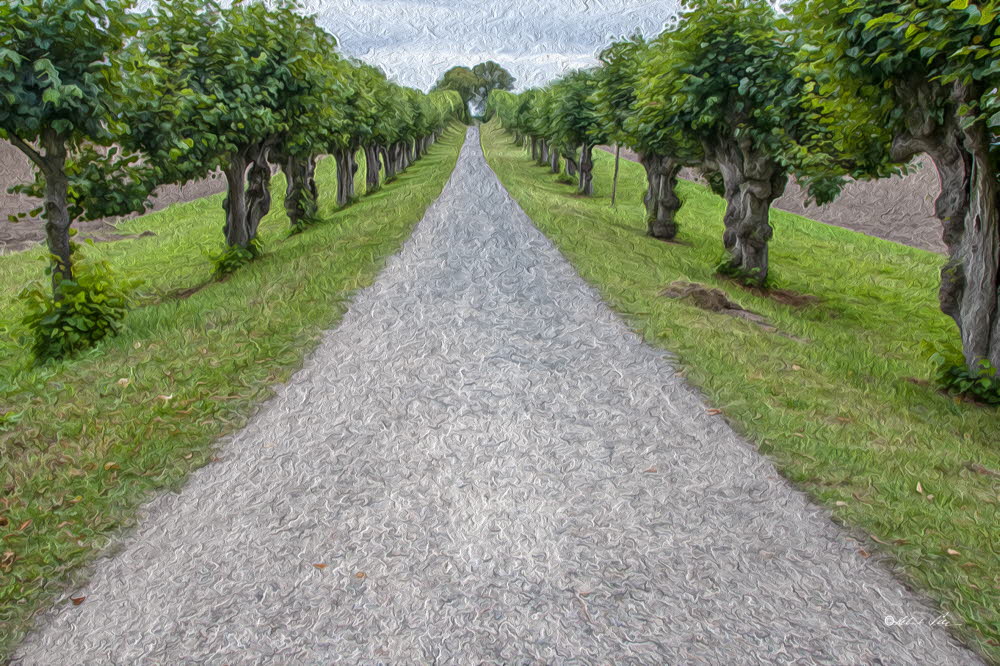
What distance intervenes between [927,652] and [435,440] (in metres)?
4.63

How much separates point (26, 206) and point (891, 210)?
4403 centimetres

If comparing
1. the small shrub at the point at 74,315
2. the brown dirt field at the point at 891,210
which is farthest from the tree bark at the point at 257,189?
the brown dirt field at the point at 891,210

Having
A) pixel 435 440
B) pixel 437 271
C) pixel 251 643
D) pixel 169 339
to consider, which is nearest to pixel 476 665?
pixel 251 643

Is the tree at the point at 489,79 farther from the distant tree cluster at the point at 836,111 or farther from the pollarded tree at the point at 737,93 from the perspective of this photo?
the pollarded tree at the point at 737,93

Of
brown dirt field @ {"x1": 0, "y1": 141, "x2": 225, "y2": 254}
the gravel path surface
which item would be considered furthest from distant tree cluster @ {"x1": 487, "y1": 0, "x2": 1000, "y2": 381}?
brown dirt field @ {"x1": 0, "y1": 141, "x2": 225, "y2": 254}

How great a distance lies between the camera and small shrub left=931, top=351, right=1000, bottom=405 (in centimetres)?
930

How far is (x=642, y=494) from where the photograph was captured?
19.9ft

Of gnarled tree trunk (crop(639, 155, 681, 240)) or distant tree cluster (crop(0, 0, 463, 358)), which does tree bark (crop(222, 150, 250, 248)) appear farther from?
gnarled tree trunk (crop(639, 155, 681, 240))

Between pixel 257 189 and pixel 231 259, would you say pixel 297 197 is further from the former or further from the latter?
pixel 231 259

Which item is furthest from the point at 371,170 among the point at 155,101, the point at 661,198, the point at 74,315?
the point at 74,315

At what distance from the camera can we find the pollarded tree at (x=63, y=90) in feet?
27.8

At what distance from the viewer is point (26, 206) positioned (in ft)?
102

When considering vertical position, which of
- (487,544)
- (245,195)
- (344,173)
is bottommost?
(487,544)

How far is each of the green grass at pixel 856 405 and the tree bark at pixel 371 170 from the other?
21302mm
